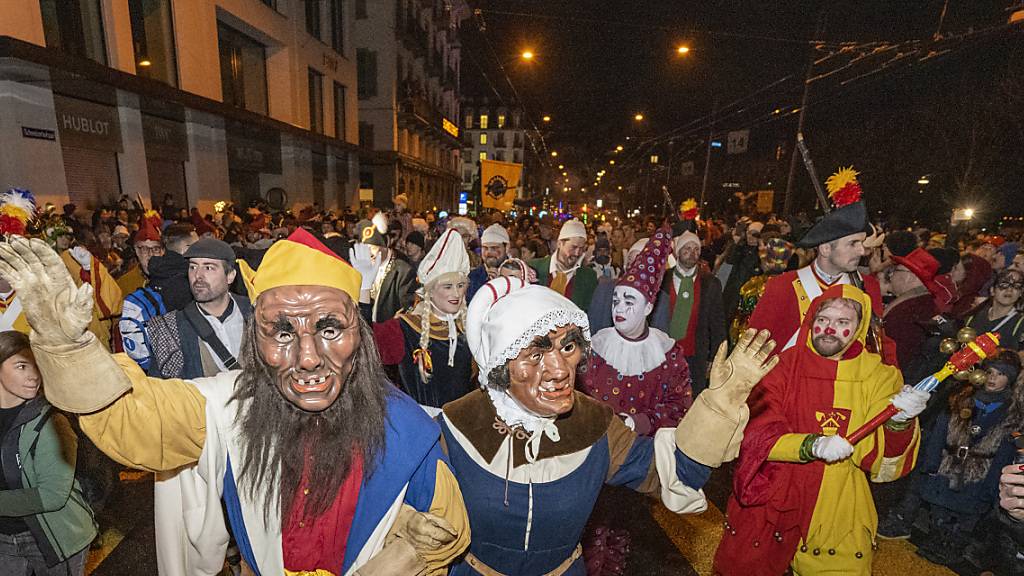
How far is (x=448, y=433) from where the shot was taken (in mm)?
2154

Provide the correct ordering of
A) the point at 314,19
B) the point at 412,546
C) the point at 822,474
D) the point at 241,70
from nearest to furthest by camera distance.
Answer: the point at 412,546
the point at 822,474
the point at 241,70
the point at 314,19

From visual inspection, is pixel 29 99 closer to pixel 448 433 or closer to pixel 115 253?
pixel 115 253

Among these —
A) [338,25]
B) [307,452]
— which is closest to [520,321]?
[307,452]

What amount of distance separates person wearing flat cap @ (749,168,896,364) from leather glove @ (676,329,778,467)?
2.38 metres

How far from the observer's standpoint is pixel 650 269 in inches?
148

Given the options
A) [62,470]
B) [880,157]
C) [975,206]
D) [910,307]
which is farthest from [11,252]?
[880,157]

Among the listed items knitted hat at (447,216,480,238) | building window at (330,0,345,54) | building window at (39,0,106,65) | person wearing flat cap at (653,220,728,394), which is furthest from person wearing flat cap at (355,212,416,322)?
building window at (330,0,345,54)

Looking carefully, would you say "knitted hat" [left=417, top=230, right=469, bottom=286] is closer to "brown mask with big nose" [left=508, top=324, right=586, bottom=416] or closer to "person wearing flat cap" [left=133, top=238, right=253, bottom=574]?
"person wearing flat cap" [left=133, top=238, right=253, bottom=574]

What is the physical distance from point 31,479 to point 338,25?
987 inches

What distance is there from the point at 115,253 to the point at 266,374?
24.2 feet

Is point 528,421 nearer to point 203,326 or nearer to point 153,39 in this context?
point 203,326

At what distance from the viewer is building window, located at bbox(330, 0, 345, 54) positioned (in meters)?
22.6

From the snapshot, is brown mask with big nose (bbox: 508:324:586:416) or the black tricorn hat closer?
brown mask with big nose (bbox: 508:324:586:416)

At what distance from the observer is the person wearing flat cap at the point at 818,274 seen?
3762mm
